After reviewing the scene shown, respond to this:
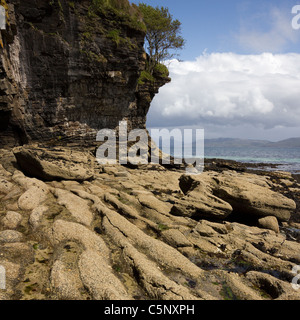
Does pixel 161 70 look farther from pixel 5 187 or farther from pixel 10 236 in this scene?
pixel 10 236

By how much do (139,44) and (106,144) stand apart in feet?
53.2

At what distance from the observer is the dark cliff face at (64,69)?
75.4 feet

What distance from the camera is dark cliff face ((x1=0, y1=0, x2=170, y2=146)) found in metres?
23.0

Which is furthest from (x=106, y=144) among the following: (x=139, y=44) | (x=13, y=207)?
(x=13, y=207)

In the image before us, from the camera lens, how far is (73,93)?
2922 centimetres

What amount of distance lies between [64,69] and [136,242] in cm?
2562

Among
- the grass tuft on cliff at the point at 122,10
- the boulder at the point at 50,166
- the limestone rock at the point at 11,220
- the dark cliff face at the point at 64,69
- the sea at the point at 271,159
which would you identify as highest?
the grass tuft on cliff at the point at 122,10

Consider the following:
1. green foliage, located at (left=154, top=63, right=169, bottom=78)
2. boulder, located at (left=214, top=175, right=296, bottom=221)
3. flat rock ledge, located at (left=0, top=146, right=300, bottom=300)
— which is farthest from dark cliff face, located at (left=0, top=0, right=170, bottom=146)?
boulder, located at (left=214, top=175, right=296, bottom=221)

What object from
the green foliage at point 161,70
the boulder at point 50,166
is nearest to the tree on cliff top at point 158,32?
the green foliage at point 161,70

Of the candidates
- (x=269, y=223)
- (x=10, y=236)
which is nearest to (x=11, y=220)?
(x=10, y=236)

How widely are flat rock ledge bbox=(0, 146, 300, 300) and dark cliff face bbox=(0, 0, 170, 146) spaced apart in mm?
11287

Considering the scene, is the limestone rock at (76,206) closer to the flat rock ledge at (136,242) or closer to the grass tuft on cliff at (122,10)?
the flat rock ledge at (136,242)

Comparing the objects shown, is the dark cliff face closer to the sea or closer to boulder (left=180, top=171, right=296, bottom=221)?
boulder (left=180, top=171, right=296, bottom=221)

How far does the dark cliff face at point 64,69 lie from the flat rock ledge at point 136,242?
1129 centimetres
